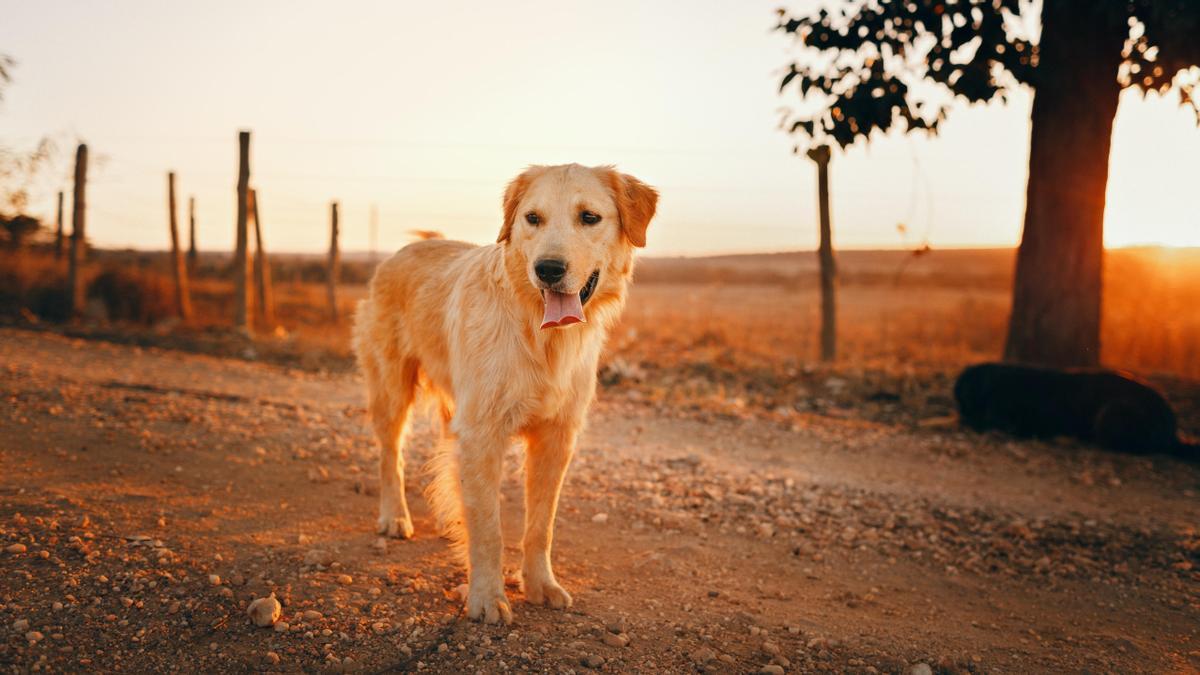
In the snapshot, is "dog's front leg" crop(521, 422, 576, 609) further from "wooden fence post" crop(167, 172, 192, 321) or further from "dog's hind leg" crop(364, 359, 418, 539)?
"wooden fence post" crop(167, 172, 192, 321)

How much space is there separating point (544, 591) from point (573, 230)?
1.79 m

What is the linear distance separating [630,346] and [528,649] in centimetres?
1184

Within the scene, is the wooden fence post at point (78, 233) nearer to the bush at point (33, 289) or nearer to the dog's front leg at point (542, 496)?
the bush at point (33, 289)

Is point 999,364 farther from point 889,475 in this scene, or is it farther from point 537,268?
point 537,268

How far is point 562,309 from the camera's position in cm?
344

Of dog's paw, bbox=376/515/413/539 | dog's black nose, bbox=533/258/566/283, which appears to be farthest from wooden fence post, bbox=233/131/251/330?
dog's black nose, bbox=533/258/566/283

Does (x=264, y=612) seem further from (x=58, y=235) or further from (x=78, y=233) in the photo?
(x=58, y=235)

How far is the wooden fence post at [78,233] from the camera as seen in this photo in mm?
14328

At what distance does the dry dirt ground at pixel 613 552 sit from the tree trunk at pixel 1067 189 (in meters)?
1.91

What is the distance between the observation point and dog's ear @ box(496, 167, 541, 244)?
377 centimetres

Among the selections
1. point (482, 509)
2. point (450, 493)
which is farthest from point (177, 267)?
point (482, 509)

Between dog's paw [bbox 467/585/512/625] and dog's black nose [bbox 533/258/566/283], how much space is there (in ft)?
4.86

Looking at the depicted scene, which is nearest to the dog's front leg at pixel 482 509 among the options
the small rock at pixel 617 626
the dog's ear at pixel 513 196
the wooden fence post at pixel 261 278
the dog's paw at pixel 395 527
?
the small rock at pixel 617 626

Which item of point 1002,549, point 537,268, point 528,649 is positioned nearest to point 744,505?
point 1002,549
